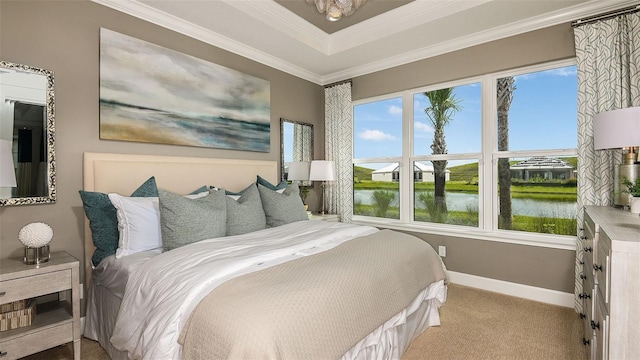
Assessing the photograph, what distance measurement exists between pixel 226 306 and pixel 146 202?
4.34 feet

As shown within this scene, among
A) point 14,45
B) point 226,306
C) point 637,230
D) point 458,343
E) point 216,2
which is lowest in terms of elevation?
point 458,343

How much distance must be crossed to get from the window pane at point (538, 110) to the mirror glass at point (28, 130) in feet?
13.1

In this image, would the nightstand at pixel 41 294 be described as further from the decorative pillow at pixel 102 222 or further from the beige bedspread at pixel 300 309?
the beige bedspread at pixel 300 309

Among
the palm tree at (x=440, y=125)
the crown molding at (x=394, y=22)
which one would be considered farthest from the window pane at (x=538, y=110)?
the crown molding at (x=394, y=22)

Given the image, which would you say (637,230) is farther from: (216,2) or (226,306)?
(216,2)

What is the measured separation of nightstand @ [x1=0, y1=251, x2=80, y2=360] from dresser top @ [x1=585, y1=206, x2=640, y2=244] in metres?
2.85

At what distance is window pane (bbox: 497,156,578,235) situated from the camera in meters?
2.91

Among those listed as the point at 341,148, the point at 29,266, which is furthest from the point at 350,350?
the point at 341,148

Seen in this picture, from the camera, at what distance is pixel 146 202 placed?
218cm

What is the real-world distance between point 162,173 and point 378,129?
2.74m

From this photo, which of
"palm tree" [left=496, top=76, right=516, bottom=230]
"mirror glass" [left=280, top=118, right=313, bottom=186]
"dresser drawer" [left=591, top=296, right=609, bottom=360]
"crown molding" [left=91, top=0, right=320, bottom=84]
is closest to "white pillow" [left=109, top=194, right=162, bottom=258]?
"crown molding" [left=91, top=0, right=320, bottom=84]

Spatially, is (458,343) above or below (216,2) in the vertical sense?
below

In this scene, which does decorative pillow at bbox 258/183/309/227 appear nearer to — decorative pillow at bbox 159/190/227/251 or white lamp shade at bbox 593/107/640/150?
decorative pillow at bbox 159/190/227/251

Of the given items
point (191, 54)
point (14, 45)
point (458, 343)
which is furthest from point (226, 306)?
point (191, 54)
